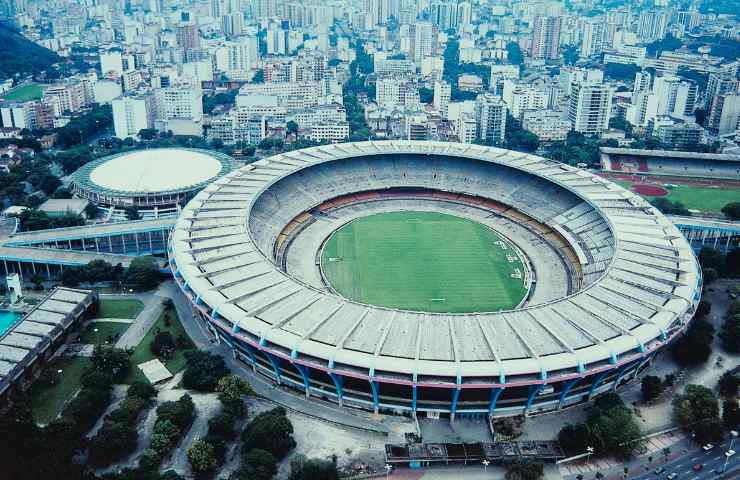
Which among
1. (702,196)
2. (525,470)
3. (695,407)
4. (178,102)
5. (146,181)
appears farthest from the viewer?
(178,102)

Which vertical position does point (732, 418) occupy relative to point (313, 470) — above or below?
below

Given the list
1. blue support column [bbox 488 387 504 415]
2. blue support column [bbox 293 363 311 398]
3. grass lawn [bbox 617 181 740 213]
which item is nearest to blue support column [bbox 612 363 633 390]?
blue support column [bbox 488 387 504 415]

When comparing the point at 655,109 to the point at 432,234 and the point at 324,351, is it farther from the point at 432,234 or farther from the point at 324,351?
the point at 324,351

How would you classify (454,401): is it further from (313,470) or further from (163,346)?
(163,346)

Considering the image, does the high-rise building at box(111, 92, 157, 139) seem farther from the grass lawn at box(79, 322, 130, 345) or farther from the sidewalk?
the sidewalk

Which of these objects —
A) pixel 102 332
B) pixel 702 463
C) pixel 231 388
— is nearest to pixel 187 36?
pixel 102 332
